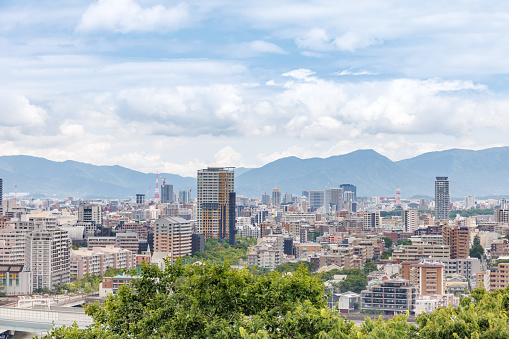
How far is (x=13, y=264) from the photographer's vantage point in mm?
39062

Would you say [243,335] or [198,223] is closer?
[243,335]

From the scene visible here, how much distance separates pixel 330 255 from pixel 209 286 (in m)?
39.2

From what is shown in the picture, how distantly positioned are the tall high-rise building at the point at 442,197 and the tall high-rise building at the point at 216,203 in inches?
1678

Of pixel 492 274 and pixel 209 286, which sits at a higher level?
pixel 209 286

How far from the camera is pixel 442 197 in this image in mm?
100062

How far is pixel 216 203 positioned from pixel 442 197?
47269 millimetres

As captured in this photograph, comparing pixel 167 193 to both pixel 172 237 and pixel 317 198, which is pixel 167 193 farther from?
pixel 172 237

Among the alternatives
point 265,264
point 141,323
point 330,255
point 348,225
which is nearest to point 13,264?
point 265,264

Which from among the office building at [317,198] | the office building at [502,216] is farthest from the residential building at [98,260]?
the office building at [317,198]

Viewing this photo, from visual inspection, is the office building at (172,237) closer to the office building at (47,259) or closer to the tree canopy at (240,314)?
the office building at (47,259)

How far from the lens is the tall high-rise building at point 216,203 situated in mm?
61750

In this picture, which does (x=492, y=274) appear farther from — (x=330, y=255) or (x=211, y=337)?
(x=211, y=337)

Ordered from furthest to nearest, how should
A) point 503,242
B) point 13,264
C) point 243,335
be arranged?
1. point 503,242
2. point 13,264
3. point 243,335

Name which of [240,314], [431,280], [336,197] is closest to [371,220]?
[431,280]
